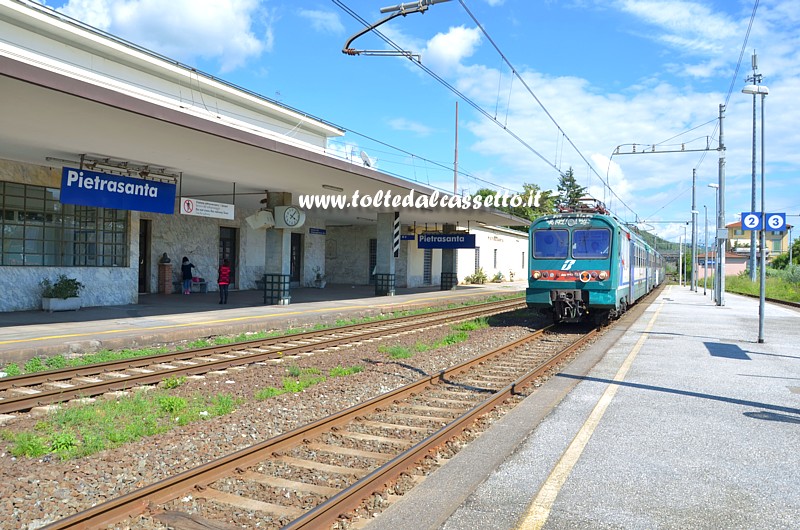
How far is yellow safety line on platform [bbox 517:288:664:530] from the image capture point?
13.6 feet

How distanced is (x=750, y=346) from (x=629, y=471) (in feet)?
31.5

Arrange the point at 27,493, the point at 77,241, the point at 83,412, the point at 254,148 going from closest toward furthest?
the point at 27,493
the point at 83,412
the point at 254,148
the point at 77,241

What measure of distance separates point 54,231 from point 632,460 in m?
16.5

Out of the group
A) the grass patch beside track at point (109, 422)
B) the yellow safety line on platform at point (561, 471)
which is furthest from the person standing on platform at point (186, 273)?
the yellow safety line on platform at point (561, 471)

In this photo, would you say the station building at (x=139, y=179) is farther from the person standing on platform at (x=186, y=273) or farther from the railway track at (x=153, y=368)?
the railway track at (x=153, y=368)

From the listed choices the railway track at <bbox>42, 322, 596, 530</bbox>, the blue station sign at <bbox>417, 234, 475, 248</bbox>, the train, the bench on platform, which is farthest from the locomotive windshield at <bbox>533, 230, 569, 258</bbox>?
the bench on platform

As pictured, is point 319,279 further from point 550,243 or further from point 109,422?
point 109,422

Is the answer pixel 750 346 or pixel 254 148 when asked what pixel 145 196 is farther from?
pixel 750 346

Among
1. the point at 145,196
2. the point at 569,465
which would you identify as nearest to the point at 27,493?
the point at 569,465

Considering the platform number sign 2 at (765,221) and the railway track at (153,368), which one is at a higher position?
the platform number sign 2 at (765,221)

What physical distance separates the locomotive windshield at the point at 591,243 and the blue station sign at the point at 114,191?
10.8 m

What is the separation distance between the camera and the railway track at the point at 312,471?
166 inches

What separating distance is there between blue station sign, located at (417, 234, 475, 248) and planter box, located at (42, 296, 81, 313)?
18173 millimetres

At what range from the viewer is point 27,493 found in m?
4.70
